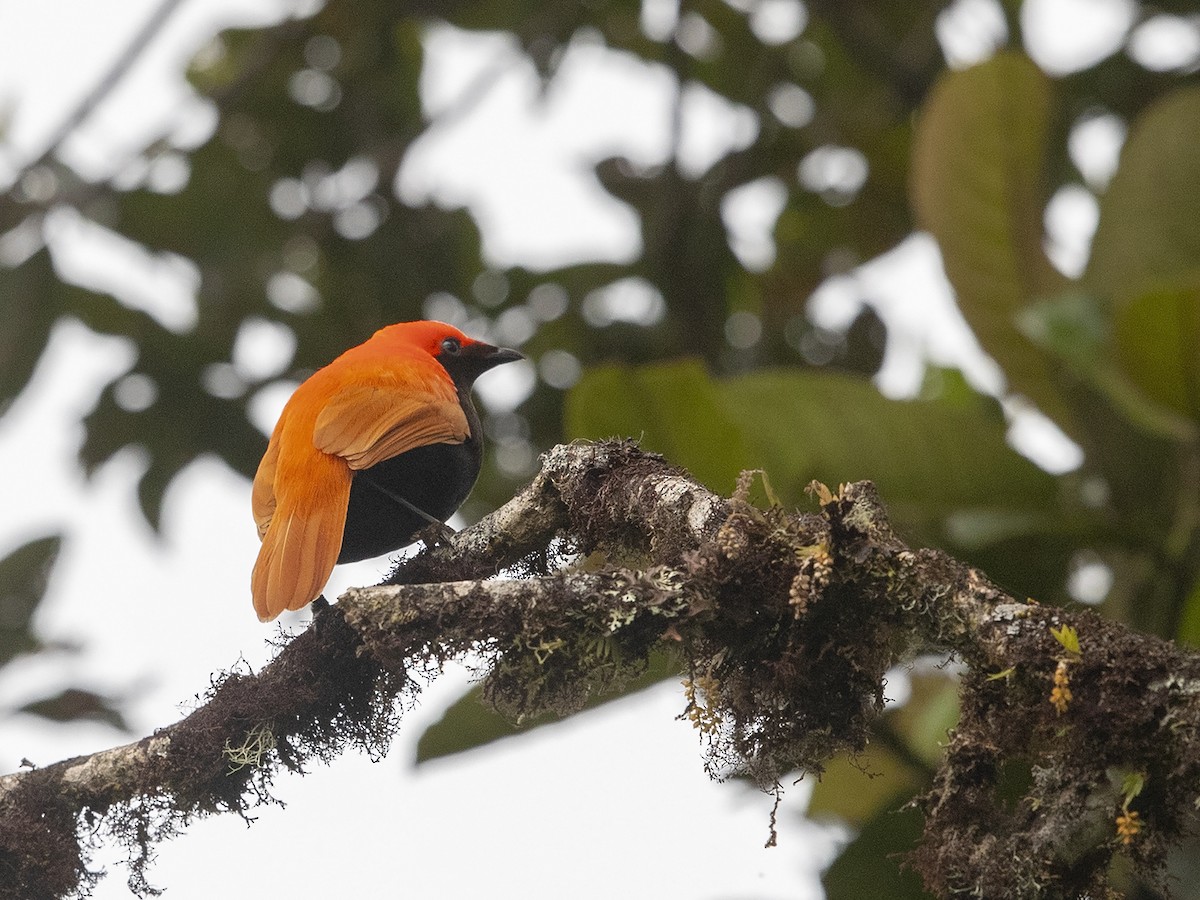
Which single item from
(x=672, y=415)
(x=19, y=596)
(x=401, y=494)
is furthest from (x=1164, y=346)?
(x=19, y=596)

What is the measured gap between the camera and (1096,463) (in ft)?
13.0

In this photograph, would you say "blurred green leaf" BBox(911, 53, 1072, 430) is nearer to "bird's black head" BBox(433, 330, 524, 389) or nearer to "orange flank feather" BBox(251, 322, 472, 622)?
"bird's black head" BBox(433, 330, 524, 389)

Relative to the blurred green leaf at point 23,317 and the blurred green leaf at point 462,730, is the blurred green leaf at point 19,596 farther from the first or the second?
the blurred green leaf at point 462,730

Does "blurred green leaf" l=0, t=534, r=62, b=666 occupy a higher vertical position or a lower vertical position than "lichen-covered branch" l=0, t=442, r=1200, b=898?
higher

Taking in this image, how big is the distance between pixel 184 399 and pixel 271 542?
8.35 ft

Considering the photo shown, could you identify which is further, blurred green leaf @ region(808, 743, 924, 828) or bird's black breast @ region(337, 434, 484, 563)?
blurred green leaf @ region(808, 743, 924, 828)

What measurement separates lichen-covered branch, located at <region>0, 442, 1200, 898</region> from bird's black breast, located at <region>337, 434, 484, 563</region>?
Answer: 455 mm

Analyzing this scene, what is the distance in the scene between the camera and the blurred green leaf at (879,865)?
2.74 meters

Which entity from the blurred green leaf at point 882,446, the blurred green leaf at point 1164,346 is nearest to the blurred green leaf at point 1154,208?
the blurred green leaf at point 1164,346

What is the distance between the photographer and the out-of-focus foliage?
3508 mm

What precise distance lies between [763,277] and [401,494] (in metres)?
3.36

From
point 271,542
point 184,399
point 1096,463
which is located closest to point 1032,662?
point 271,542

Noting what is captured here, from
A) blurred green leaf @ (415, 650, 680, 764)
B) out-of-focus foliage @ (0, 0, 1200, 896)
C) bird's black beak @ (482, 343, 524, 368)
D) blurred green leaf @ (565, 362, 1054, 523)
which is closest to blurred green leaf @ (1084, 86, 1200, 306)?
out-of-focus foliage @ (0, 0, 1200, 896)

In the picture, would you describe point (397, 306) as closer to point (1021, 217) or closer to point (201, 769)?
point (1021, 217)
